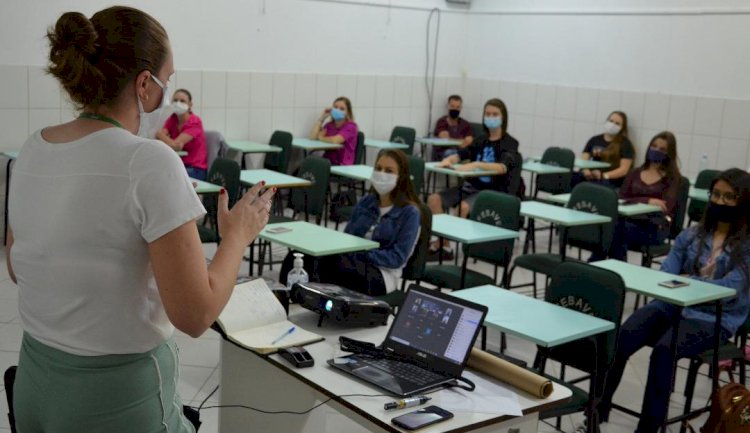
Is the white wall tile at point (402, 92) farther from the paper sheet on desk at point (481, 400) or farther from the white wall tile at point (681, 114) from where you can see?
the paper sheet on desk at point (481, 400)

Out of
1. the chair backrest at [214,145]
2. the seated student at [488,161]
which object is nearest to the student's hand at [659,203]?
the seated student at [488,161]

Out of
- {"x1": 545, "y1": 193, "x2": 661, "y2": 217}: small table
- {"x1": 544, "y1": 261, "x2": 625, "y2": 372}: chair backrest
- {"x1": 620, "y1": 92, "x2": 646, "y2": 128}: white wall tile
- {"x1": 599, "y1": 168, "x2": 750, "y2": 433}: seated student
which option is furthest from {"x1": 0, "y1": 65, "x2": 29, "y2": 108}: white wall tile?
{"x1": 620, "y1": 92, "x2": 646, "y2": 128}: white wall tile

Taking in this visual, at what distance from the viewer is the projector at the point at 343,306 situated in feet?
9.64

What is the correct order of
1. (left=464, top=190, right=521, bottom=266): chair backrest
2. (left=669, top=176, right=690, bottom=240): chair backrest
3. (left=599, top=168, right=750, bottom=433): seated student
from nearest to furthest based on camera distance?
(left=599, top=168, right=750, bottom=433): seated student → (left=464, top=190, right=521, bottom=266): chair backrest → (left=669, top=176, right=690, bottom=240): chair backrest

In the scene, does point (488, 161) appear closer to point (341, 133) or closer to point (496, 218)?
point (341, 133)

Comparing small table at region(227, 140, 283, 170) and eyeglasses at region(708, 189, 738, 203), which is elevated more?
eyeglasses at region(708, 189, 738, 203)

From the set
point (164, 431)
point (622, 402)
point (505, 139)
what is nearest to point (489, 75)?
point (505, 139)

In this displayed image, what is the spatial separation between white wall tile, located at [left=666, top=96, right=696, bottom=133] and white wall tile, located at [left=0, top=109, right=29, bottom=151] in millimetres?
6403

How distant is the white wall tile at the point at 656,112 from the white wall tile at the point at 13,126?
6.28 m

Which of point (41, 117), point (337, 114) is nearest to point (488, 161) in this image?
point (337, 114)

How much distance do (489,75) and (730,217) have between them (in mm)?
6670

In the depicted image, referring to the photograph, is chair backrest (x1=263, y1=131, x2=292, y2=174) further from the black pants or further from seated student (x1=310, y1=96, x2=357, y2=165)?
the black pants

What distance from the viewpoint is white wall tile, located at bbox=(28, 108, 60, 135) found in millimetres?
7273

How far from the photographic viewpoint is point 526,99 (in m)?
10.3
